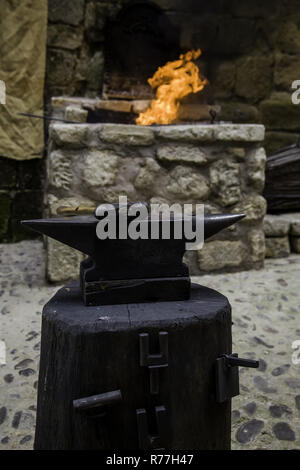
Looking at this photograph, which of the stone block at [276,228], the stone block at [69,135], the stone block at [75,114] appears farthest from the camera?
the stone block at [75,114]

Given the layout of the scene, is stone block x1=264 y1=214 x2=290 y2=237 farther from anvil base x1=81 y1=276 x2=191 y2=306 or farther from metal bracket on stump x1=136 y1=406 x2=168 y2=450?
metal bracket on stump x1=136 y1=406 x2=168 y2=450

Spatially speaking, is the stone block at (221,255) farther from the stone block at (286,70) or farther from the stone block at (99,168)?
the stone block at (286,70)

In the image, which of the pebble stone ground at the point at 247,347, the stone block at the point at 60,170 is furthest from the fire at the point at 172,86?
the pebble stone ground at the point at 247,347

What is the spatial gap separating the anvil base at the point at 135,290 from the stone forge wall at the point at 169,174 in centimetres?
144

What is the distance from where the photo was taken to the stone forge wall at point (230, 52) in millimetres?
4121

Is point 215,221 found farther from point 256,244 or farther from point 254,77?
point 254,77

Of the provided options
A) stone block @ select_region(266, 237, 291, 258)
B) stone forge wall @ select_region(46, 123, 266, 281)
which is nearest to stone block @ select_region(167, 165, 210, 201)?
stone forge wall @ select_region(46, 123, 266, 281)

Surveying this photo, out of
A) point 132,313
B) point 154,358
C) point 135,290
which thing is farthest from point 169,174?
point 154,358

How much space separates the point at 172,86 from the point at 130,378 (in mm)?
3649

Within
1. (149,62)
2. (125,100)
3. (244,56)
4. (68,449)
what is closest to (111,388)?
(68,449)

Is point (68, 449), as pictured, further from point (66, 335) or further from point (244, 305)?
point (244, 305)

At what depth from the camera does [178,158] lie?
260cm

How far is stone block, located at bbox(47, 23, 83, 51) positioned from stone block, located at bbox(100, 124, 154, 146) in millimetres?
2169

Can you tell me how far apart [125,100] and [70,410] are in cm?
355
